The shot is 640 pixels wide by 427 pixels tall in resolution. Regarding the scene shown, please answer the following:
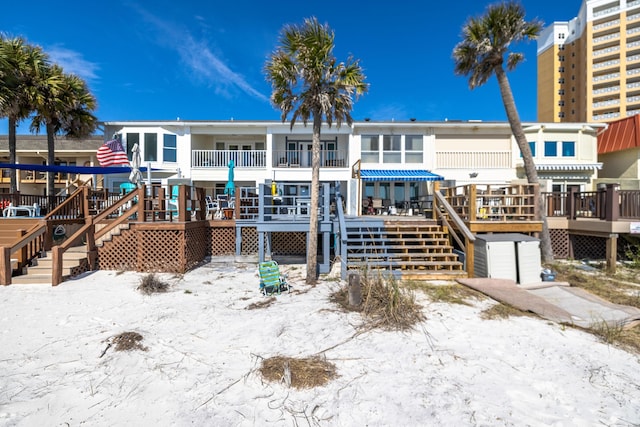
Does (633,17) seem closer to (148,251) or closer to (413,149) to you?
(413,149)

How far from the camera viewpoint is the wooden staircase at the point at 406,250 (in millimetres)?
8634

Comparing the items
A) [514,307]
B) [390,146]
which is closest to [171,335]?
[514,307]

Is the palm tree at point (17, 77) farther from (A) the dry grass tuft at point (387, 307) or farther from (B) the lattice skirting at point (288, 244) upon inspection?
(A) the dry grass tuft at point (387, 307)

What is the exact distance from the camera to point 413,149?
19078mm

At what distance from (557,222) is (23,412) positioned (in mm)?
15488

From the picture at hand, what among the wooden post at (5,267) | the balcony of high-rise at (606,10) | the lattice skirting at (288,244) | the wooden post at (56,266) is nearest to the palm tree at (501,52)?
the lattice skirting at (288,244)

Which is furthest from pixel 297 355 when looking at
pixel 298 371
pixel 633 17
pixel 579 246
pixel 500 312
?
pixel 633 17

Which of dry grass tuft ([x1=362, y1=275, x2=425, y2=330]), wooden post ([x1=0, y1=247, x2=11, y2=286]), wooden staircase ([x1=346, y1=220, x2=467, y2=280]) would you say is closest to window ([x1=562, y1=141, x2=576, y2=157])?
wooden staircase ([x1=346, y1=220, x2=467, y2=280])

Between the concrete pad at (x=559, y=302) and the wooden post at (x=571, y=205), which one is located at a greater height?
the wooden post at (x=571, y=205)

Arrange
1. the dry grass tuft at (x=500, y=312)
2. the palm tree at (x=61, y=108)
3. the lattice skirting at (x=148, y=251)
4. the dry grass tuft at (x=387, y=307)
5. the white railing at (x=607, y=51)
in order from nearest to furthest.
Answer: the dry grass tuft at (x=387, y=307) → the dry grass tuft at (x=500, y=312) → the lattice skirting at (x=148, y=251) → the palm tree at (x=61, y=108) → the white railing at (x=607, y=51)

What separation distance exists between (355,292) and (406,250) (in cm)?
383

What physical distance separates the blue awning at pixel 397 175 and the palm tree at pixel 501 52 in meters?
5.38

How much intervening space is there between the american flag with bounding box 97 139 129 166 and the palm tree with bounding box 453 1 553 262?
1548cm

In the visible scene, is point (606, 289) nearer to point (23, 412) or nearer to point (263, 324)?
point (263, 324)
